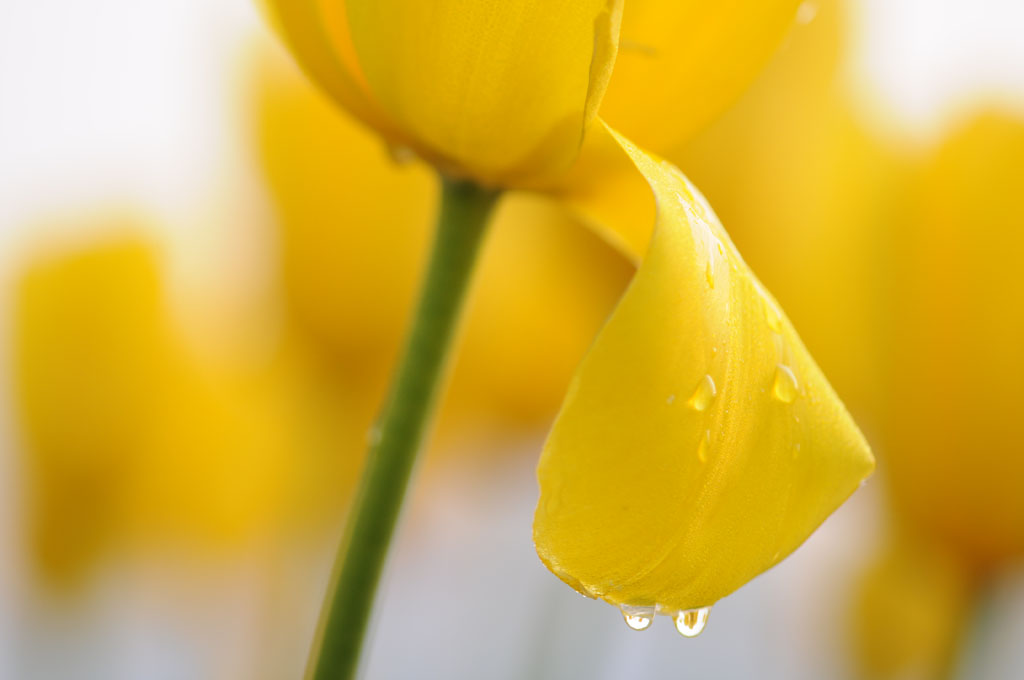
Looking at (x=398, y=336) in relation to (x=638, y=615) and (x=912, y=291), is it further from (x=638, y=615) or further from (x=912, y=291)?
(x=638, y=615)

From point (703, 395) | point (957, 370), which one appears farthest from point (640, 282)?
point (957, 370)

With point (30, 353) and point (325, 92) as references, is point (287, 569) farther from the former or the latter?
point (325, 92)

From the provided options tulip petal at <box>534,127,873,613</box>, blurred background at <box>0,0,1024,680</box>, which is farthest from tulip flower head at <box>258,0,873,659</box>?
blurred background at <box>0,0,1024,680</box>

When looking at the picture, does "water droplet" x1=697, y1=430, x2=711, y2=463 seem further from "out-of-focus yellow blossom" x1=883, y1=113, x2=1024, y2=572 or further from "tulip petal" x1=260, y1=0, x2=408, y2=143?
"out-of-focus yellow blossom" x1=883, y1=113, x2=1024, y2=572

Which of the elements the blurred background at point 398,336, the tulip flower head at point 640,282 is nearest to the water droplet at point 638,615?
the tulip flower head at point 640,282

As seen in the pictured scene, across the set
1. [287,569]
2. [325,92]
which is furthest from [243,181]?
[325,92]

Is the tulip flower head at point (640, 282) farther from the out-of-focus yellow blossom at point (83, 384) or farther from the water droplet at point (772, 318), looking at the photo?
the out-of-focus yellow blossom at point (83, 384)
